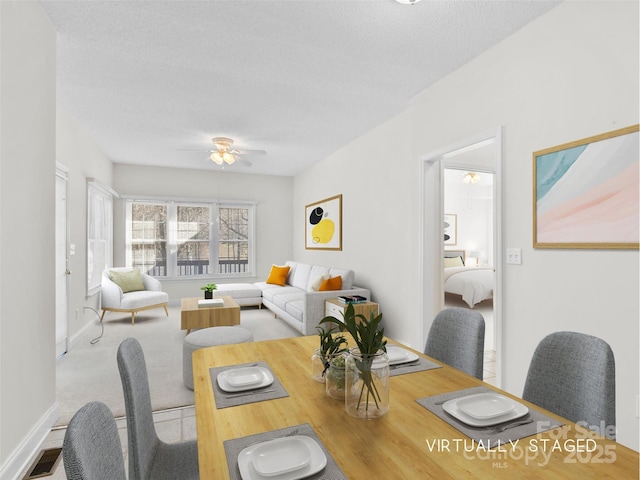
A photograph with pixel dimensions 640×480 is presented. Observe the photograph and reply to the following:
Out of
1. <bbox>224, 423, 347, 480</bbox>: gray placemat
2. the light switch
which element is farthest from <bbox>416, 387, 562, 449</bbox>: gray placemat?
the light switch

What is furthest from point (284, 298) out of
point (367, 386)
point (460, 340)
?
point (367, 386)

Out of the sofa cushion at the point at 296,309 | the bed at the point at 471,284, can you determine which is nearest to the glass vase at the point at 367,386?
the sofa cushion at the point at 296,309

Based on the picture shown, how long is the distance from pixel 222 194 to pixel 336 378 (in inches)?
261

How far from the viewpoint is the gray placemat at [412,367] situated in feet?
4.96

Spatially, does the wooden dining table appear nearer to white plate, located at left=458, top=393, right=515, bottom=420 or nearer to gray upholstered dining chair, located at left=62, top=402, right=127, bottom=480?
white plate, located at left=458, top=393, right=515, bottom=420

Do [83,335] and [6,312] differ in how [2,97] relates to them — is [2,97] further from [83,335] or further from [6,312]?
[83,335]

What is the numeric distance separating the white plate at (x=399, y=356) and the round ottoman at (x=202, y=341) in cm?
164

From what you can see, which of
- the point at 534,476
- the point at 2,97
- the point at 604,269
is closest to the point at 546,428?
the point at 534,476

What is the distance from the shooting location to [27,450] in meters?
2.02

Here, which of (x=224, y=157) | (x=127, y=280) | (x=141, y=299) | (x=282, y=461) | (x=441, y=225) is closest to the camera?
(x=282, y=461)

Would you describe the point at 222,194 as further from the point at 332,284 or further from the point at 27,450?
the point at 27,450

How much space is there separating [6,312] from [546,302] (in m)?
3.19

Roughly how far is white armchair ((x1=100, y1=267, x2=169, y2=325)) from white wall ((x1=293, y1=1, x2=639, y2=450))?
3760 millimetres

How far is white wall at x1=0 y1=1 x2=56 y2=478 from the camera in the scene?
1878 millimetres
